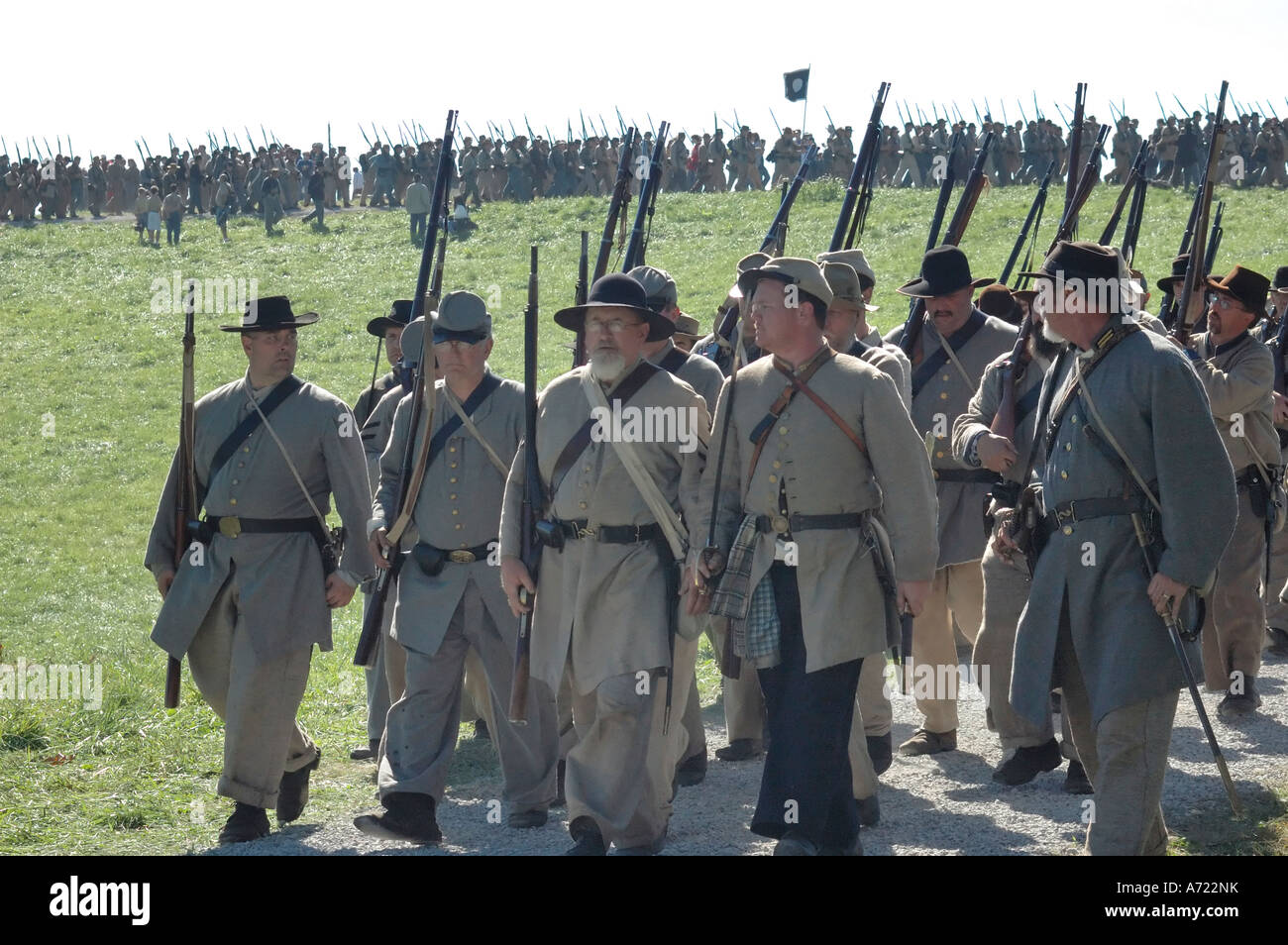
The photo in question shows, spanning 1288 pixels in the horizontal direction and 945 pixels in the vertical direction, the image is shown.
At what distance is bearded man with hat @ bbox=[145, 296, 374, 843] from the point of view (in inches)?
269

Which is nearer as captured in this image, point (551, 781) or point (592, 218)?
point (551, 781)

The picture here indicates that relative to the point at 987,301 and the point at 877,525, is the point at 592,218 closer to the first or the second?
the point at 987,301

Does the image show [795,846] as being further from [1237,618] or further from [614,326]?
[1237,618]

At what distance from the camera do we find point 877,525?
5781 mm

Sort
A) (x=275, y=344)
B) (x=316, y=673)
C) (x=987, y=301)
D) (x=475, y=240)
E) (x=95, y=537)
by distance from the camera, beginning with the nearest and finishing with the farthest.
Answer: (x=275, y=344) < (x=987, y=301) < (x=316, y=673) < (x=95, y=537) < (x=475, y=240)

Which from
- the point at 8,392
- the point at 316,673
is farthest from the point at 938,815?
the point at 8,392

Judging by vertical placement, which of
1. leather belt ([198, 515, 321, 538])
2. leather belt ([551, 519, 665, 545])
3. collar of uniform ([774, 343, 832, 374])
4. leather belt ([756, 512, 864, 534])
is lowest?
leather belt ([198, 515, 321, 538])

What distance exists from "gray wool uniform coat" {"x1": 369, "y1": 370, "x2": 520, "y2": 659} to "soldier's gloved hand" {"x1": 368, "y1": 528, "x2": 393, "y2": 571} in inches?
2.4

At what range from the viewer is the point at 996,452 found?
6.30 m

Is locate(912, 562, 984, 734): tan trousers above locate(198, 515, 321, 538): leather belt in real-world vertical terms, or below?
below

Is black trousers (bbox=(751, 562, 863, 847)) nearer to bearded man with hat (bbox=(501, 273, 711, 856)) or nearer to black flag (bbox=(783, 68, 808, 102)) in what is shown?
bearded man with hat (bbox=(501, 273, 711, 856))

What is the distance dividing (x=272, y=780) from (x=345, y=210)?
3766cm

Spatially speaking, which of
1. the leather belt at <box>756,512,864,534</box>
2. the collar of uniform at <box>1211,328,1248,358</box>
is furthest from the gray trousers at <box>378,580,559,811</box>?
the collar of uniform at <box>1211,328,1248,358</box>

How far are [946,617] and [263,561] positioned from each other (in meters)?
3.26
